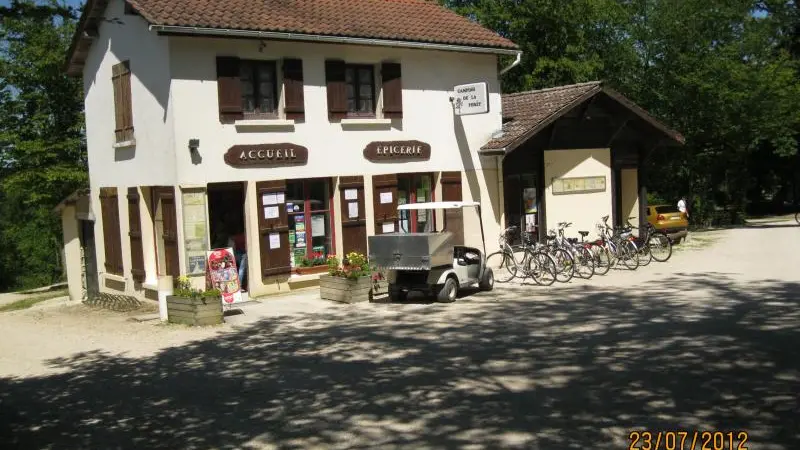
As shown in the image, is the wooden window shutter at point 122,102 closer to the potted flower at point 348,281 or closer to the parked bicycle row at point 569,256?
the potted flower at point 348,281

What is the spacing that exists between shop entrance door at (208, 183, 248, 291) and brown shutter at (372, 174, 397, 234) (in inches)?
121

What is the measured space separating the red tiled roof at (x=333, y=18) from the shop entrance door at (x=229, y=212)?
3.43m

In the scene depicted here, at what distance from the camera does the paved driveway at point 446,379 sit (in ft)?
23.4

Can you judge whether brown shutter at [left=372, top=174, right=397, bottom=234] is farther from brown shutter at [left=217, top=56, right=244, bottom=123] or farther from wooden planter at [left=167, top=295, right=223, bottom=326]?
wooden planter at [left=167, top=295, right=223, bottom=326]

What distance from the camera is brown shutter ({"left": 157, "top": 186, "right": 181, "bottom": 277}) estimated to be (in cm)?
1599

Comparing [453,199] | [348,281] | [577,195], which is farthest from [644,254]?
[348,281]

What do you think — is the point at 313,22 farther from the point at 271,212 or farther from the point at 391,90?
the point at 271,212

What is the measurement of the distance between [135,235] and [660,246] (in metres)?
12.7

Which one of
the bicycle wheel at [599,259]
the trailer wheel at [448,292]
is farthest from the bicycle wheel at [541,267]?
the trailer wheel at [448,292]

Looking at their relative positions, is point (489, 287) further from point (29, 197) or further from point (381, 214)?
point (29, 197)

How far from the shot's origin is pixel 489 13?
114 ft

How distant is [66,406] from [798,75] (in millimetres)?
40628

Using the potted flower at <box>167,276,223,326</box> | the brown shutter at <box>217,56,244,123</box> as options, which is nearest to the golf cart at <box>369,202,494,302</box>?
the potted flower at <box>167,276,223,326</box>
